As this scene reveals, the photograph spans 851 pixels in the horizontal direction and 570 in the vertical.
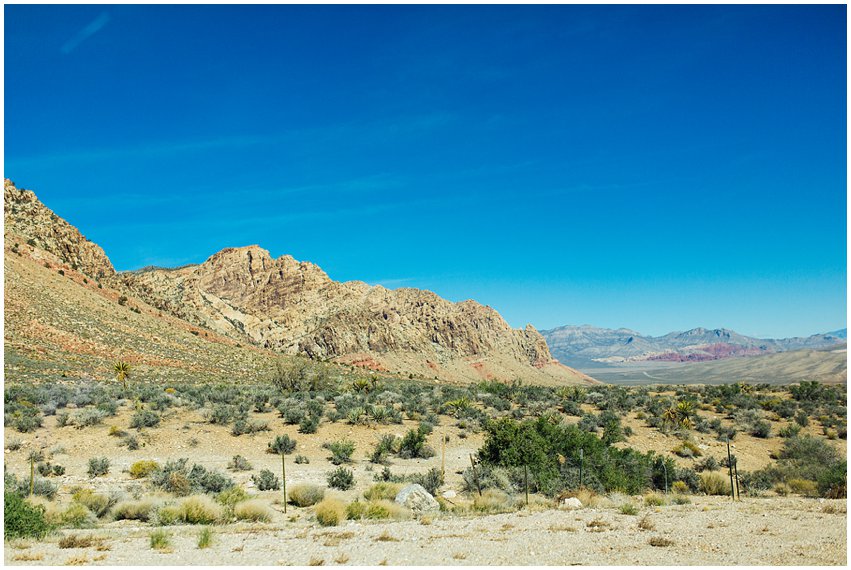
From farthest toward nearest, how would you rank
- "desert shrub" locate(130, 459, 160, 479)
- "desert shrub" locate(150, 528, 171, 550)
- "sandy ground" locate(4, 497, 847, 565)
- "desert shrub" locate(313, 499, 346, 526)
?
"desert shrub" locate(130, 459, 160, 479) < "desert shrub" locate(313, 499, 346, 526) < "desert shrub" locate(150, 528, 171, 550) < "sandy ground" locate(4, 497, 847, 565)

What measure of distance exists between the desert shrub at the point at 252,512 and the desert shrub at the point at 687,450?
19.7 meters

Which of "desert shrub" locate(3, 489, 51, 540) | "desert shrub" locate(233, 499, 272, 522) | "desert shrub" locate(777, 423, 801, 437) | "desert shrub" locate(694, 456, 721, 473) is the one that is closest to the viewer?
"desert shrub" locate(3, 489, 51, 540)

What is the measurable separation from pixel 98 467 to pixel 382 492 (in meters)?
10.1

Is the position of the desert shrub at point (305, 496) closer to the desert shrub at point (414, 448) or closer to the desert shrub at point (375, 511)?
the desert shrub at point (375, 511)

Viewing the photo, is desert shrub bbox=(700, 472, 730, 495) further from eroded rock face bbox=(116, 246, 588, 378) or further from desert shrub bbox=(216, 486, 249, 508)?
eroded rock face bbox=(116, 246, 588, 378)

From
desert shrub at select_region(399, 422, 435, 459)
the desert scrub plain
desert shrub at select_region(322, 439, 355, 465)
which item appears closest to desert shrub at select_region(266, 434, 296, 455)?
the desert scrub plain

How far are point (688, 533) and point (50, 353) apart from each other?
155 ft

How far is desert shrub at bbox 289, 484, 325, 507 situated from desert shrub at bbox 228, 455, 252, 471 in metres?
5.28

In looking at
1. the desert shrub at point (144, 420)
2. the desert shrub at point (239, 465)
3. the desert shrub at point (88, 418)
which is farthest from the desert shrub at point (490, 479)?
the desert shrub at point (88, 418)

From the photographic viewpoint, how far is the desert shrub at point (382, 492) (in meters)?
17.7

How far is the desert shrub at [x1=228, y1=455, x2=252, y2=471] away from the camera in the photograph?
22219mm

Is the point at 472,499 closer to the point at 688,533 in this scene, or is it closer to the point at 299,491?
the point at 299,491

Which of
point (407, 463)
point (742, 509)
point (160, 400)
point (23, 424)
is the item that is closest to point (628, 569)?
point (742, 509)

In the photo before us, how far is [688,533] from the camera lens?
43.7 feet
